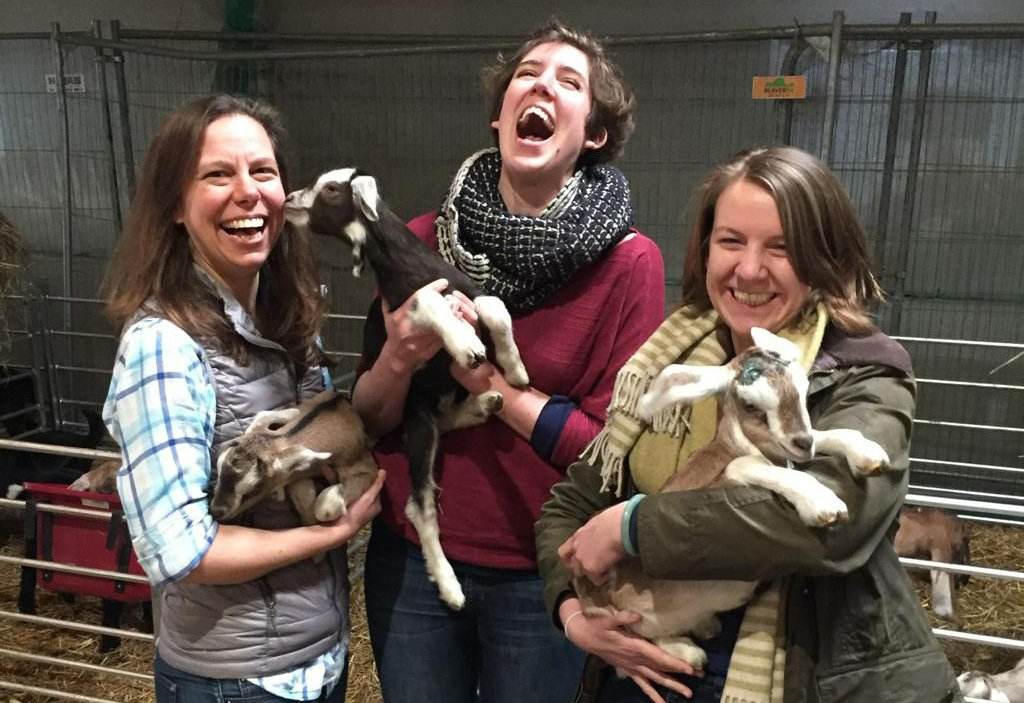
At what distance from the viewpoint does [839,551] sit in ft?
3.38

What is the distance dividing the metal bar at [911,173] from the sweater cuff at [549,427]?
125 inches

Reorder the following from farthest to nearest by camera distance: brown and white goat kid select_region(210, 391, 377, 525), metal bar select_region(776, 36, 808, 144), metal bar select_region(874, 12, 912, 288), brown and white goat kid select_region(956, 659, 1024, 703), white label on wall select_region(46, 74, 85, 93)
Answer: white label on wall select_region(46, 74, 85, 93) → metal bar select_region(874, 12, 912, 288) → metal bar select_region(776, 36, 808, 144) → brown and white goat kid select_region(956, 659, 1024, 703) → brown and white goat kid select_region(210, 391, 377, 525)

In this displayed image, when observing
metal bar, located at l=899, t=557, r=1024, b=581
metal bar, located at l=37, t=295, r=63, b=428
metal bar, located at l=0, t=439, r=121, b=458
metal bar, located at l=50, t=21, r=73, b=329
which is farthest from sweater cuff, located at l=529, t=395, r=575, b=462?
metal bar, located at l=37, t=295, r=63, b=428

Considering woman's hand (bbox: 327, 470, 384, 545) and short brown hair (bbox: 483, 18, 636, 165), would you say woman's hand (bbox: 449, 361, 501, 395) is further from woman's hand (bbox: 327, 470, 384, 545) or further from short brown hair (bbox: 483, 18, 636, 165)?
short brown hair (bbox: 483, 18, 636, 165)

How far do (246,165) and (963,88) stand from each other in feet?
13.1

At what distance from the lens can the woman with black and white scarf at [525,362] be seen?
60.2 inches

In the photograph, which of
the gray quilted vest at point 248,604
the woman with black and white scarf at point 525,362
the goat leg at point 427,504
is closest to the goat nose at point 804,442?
the woman with black and white scarf at point 525,362

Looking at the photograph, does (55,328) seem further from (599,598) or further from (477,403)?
(599,598)

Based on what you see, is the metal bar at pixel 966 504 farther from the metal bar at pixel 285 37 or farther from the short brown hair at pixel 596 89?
the metal bar at pixel 285 37

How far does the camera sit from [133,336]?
1314 mm

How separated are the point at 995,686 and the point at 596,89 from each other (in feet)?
7.59

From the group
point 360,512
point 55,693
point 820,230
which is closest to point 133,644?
point 55,693

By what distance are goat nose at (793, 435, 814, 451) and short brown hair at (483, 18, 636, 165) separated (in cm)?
81

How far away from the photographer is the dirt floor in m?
3.07
